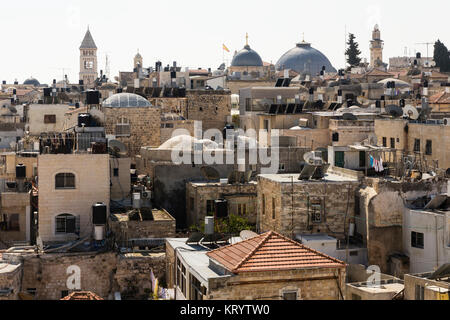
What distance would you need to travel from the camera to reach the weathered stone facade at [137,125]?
3738cm

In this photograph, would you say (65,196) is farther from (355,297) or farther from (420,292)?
(420,292)

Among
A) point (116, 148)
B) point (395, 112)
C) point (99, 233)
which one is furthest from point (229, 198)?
point (395, 112)

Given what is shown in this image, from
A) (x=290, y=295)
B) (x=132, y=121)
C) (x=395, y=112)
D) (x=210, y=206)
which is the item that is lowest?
(x=290, y=295)

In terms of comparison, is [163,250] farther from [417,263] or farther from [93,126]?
[93,126]

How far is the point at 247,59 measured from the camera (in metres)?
81.1

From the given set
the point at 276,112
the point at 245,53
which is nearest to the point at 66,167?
the point at 276,112

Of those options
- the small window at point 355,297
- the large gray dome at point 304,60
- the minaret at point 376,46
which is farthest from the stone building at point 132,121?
the minaret at point 376,46

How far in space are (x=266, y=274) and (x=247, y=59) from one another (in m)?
66.1

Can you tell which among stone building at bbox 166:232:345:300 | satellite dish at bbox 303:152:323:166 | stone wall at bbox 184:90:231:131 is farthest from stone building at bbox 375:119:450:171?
stone wall at bbox 184:90:231:131

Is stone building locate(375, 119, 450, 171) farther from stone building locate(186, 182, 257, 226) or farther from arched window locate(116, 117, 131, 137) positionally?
arched window locate(116, 117, 131, 137)

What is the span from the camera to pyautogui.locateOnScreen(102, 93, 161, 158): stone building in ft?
123

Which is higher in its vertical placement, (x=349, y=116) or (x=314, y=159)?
(x=349, y=116)

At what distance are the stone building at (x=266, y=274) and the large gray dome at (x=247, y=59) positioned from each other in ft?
209

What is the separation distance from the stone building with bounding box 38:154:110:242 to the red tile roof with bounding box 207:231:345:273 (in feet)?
27.2
